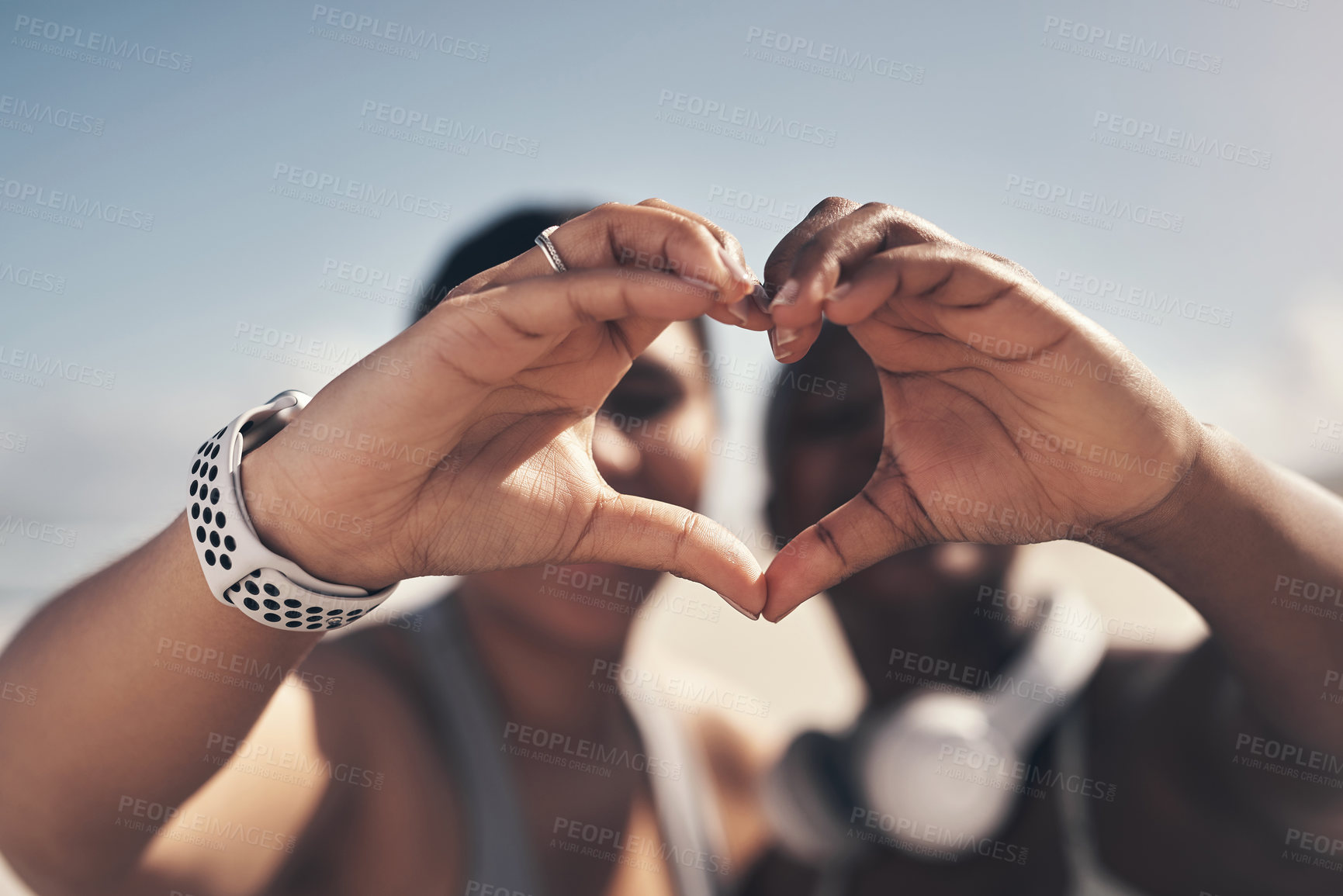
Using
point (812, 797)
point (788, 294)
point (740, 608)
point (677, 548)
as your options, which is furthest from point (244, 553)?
point (812, 797)

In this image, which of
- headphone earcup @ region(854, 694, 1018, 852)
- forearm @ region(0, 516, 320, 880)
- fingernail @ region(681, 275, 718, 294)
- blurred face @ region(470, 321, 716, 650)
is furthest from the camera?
headphone earcup @ region(854, 694, 1018, 852)

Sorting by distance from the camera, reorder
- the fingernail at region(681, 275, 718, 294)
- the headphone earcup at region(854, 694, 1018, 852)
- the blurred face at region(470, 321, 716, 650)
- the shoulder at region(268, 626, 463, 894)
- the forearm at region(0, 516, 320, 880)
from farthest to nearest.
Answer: the headphone earcup at region(854, 694, 1018, 852), the blurred face at region(470, 321, 716, 650), the shoulder at region(268, 626, 463, 894), the forearm at region(0, 516, 320, 880), the fingernail at region(681, 275, 718, 294)

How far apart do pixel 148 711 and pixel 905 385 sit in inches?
61.5

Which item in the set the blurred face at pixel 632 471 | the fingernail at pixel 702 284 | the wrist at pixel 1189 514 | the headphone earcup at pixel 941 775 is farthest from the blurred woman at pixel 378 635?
the headphone earcup at pixel 941 775

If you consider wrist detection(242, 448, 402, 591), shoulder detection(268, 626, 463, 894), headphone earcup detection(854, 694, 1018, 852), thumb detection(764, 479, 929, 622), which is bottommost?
headphone earcup detection(854, 694, 1018, 852)

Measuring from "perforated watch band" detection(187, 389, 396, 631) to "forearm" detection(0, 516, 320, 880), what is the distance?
0.08 meters

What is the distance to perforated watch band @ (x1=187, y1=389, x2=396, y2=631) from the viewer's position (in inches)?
35.9

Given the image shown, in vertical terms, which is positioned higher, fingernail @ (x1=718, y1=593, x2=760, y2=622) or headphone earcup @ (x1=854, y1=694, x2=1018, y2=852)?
fingernail @ (x1=718, y1=593, x2=760, y2=622)

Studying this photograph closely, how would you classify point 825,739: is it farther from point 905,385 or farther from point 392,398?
point 392,398

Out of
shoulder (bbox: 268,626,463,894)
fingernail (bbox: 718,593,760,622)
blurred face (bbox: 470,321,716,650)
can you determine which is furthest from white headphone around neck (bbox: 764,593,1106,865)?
fingernail (bbox: 718,593,760,622)

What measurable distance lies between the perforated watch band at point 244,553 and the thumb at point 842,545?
76 centimetres

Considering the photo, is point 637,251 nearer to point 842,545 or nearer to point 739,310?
point 739,310

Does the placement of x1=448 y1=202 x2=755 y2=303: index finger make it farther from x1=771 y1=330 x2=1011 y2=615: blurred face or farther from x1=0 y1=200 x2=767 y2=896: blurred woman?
x1=771 y1=330 x2=1011 y2=615: blurred face

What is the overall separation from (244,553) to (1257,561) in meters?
1.92
